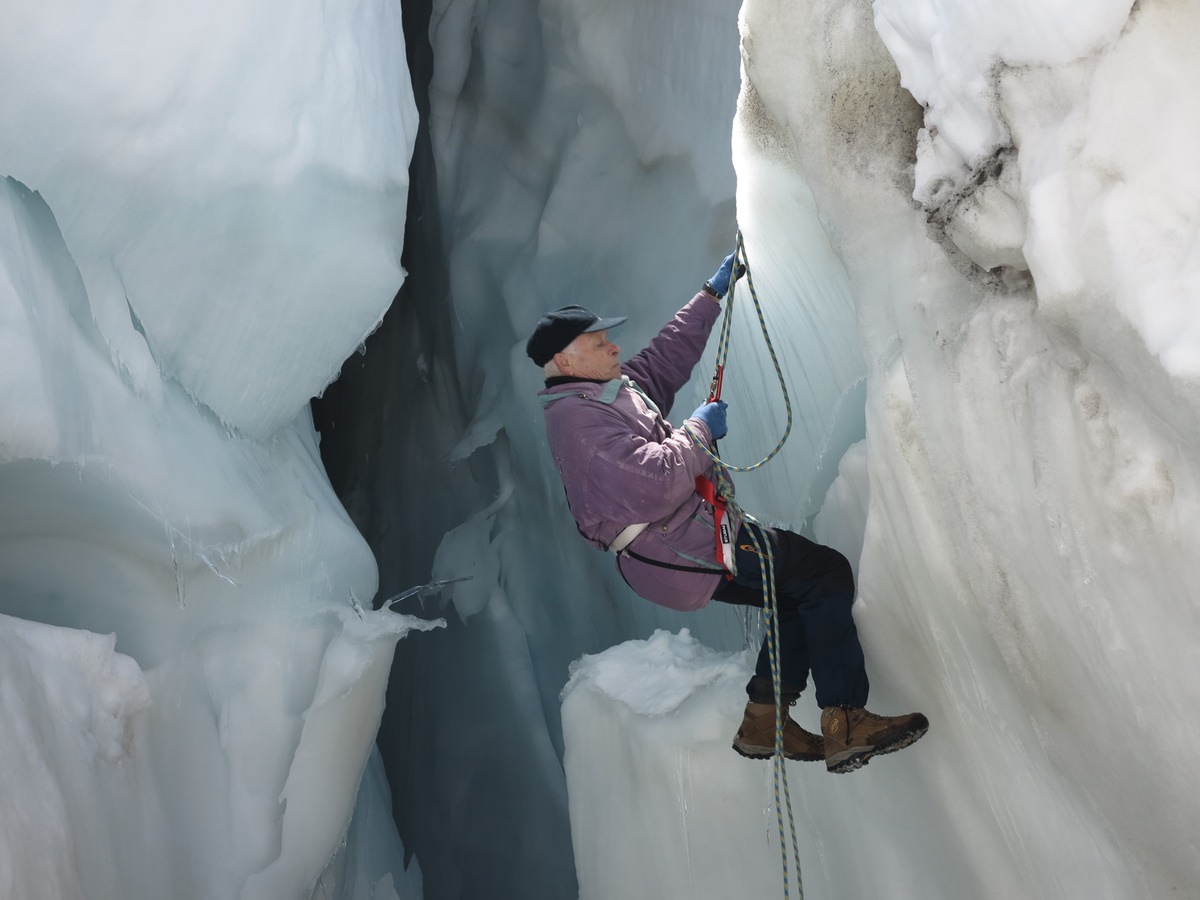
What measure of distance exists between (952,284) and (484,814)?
9.80 feet

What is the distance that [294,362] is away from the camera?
2797mm

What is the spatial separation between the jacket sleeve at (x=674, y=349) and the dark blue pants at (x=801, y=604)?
0.45 m

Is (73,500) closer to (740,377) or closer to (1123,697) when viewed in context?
(740,377)

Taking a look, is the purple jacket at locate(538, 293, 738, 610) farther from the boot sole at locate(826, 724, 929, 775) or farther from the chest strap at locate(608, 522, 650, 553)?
the boot sole at locate(826, 724, 929, 775)

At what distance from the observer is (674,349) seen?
2.36m

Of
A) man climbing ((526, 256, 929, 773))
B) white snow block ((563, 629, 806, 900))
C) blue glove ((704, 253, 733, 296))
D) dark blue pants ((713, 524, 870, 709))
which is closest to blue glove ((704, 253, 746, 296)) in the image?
blue glove ((704, 253, 733, 296))

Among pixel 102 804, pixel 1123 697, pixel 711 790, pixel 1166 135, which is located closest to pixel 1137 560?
pixel 1123 697

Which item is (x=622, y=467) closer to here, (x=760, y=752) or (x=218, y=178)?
(x=760, y=752)

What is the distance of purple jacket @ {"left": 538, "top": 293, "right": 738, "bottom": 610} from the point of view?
6.34 ft

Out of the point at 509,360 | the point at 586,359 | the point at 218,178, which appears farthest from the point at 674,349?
the point at 509,360

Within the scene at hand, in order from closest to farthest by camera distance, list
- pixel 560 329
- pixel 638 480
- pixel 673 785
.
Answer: pixel 638 480 → pixel 560 329 → pixel 673 785

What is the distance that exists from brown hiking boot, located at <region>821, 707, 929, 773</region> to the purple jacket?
1.16 feet

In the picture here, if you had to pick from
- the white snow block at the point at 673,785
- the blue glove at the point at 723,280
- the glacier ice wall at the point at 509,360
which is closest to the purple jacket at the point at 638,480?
the blue glove at the point at 723,280

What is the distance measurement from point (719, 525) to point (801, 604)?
8.0 inches
